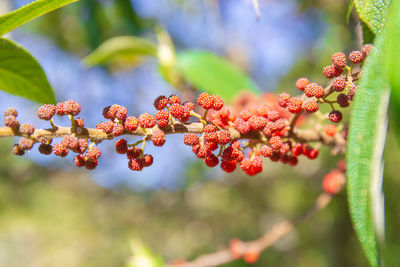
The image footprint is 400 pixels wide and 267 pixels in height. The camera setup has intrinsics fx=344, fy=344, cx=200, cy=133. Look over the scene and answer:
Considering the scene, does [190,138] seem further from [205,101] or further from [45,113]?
[45,113]

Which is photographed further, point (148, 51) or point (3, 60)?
point (148, 51)

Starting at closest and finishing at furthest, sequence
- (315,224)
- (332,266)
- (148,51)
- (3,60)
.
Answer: (3,60)
(148,51)
(332,266)
(315,224)

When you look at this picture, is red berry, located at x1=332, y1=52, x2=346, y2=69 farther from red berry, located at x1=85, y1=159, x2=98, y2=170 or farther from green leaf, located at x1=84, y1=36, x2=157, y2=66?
green leaf, located at x1=84, y1=36, x2=157, y2=66

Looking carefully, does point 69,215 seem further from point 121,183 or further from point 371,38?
point 371,38

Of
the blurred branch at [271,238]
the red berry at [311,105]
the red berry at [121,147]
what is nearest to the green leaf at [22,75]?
the red berry at [121,147]

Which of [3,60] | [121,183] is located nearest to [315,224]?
[121,183]

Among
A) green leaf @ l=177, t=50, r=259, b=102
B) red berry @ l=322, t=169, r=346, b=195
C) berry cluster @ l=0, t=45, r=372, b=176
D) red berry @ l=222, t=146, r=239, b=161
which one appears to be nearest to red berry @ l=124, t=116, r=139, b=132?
berry cluster @ l=0, t=45, r=372, b=176

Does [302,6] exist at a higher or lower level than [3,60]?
higher

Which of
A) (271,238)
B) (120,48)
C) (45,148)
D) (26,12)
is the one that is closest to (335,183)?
(271,238)
